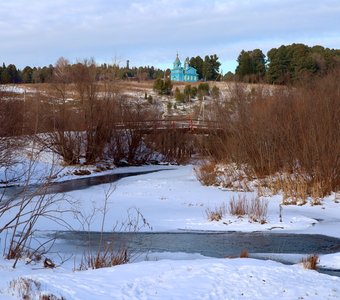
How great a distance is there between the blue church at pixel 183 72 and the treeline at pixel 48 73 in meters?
9.38

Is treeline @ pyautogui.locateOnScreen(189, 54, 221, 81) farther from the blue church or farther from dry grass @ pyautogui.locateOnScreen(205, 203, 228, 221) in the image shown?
dry grass @ pyautogui.locateOnScreen(205, 203, 228, 221)

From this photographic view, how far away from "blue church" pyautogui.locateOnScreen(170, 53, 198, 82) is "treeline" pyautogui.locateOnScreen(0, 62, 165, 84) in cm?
938

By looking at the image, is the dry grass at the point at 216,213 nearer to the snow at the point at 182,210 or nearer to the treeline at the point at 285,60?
the snow at the point at 182,210

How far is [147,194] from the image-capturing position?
24.6 m

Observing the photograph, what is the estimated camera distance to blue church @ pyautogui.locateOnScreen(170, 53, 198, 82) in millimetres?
100875

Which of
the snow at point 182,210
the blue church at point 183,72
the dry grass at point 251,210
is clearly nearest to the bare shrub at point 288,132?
the snow at point 182,210

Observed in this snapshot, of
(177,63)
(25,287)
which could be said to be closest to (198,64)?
(177,63)

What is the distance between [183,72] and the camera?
4060 inches

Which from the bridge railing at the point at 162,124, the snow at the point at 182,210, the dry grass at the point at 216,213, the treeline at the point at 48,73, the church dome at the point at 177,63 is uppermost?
the church dome at the point at 177,63

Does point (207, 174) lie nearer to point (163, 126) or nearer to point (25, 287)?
point (163, 126)

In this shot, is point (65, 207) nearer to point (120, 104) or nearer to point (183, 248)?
point (183, 248)

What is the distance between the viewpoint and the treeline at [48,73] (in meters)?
42.8

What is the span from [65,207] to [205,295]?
13805 millimetres

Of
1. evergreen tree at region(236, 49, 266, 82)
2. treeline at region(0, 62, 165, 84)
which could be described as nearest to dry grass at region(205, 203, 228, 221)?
treeline at region(0, 62, 165, 84)
